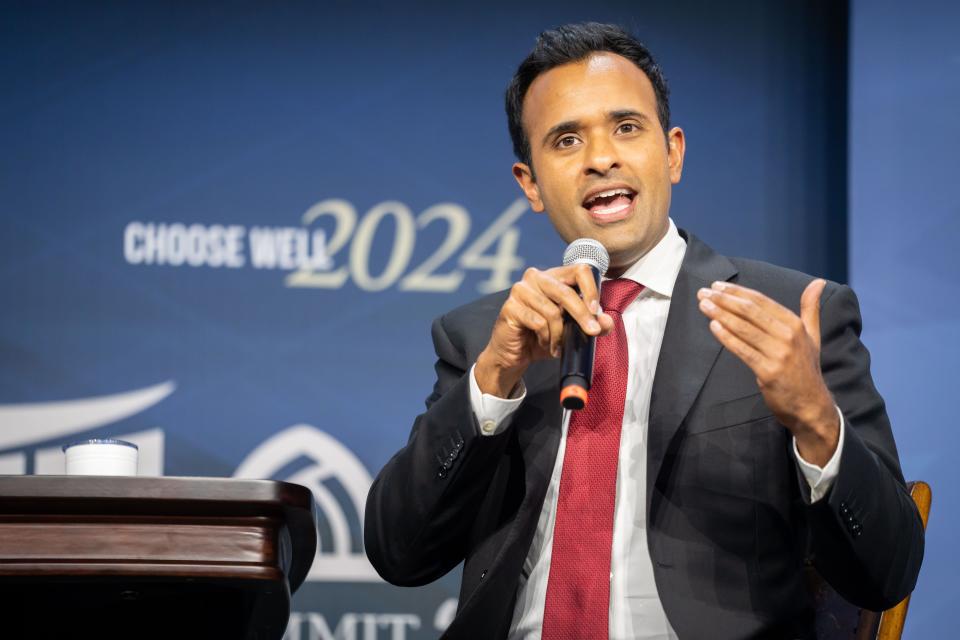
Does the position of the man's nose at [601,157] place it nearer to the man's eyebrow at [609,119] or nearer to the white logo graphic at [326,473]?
the man's eyebrow at [609,119]

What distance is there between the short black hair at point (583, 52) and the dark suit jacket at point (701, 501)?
46 centimetres

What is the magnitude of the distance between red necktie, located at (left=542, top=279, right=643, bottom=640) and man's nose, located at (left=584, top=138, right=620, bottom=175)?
0.85ft

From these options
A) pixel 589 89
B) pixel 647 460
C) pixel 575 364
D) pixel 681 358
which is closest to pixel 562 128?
pixel 589 89

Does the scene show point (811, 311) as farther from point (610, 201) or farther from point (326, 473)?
point (326, 473)

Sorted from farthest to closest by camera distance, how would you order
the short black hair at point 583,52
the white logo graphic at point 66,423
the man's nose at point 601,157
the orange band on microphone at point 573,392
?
the white logo graphic at point 66,423 → the short black hair at point 583,52 → the man's nose at point 601,157 → the orange band on microphone at point 573,392

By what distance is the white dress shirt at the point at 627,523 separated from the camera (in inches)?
65.0

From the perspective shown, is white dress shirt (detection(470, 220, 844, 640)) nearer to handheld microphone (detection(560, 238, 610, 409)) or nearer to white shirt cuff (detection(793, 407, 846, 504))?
white shirt cuff (detection(793, 407, 846, 504))

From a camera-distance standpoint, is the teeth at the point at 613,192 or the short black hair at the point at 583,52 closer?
the teeth at the point at 613,192

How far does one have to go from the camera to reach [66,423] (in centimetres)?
315

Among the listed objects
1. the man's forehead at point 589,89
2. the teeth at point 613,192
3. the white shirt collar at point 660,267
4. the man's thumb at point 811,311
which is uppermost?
the man's forehead at point 589,89

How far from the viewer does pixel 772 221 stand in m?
3.30

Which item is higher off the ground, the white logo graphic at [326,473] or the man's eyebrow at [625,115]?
the man's eyebrow at [625,115]

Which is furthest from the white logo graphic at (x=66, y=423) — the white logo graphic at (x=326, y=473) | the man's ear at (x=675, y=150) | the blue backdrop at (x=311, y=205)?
the man's ear at (x=675, y=150)

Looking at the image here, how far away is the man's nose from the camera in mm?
1897
